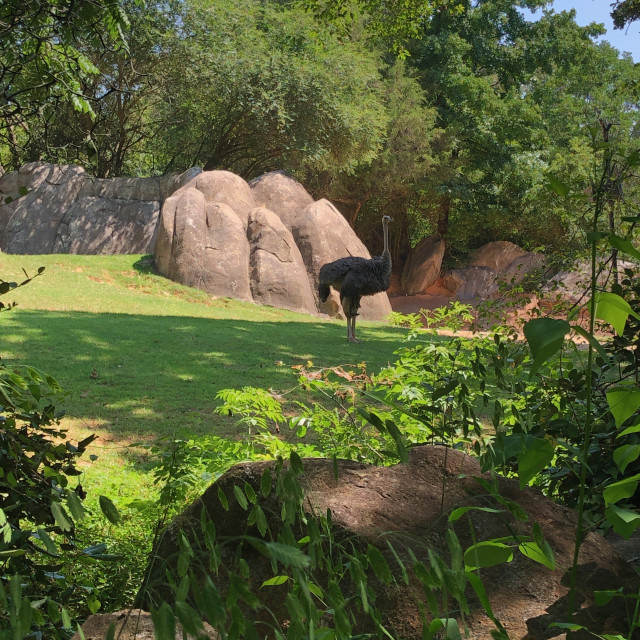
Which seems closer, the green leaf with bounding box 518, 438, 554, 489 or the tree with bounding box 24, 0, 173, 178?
the green leaf with bounding box 518, 438, 554, 489

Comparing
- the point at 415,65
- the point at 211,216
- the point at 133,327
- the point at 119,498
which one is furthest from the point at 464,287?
the point at 119,498

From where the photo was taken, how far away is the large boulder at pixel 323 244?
19.6m

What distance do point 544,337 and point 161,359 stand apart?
826cm

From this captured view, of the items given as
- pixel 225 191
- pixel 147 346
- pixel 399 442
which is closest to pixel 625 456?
pixel 399 442

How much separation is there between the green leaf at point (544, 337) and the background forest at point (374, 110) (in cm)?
1947

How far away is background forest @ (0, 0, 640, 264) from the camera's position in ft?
72.3

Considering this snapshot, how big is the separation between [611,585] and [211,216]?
1725 cm

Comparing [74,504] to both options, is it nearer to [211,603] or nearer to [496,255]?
[211,603]

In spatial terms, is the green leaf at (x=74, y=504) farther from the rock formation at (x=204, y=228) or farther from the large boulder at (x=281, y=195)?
the large boulder at (x=281, y=195)

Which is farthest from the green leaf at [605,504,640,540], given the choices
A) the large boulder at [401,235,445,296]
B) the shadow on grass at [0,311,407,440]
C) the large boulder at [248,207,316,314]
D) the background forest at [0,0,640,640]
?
the large boulder at [401,235,445,296]

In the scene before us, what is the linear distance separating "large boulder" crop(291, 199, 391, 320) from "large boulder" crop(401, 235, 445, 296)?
8.02 metres

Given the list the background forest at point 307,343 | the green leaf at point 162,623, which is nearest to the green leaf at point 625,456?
the background forest at point 307,343

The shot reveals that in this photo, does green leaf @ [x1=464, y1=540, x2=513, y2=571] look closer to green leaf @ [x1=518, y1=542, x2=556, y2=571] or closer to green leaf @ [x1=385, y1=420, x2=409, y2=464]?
green leaf @ [x1=518, y1=542, x2=556, y2=571]

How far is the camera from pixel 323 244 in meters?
19.9
